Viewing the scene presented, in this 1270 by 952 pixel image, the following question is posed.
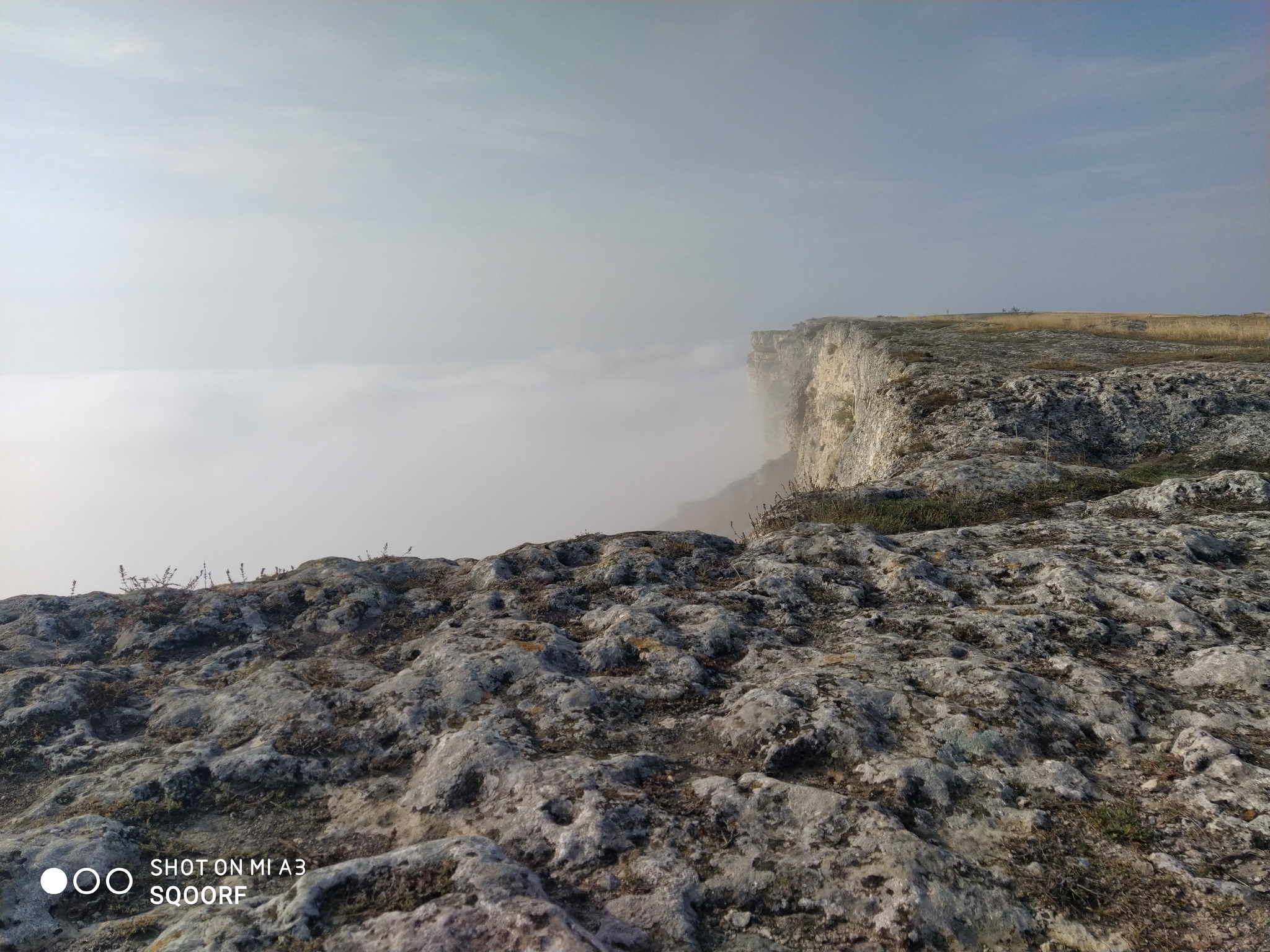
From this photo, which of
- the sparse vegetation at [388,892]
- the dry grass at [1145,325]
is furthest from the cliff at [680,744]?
the dry grass at [1145,325]

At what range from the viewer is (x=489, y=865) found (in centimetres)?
504

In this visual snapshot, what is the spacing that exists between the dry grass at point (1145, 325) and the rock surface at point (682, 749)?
25332mm

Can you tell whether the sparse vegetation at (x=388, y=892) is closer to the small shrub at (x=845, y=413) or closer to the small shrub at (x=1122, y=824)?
the small shrub at (x=1122, y=824)

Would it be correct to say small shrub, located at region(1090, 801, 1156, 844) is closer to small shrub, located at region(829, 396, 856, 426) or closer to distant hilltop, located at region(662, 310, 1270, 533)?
distant hilltop, located at region(662, 310, 1270, 533)

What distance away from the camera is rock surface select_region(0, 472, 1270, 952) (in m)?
4.94

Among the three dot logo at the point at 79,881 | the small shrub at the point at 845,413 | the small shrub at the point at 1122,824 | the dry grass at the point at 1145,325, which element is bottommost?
the small shrub at the point at 1122,824

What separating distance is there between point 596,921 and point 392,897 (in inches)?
56.2

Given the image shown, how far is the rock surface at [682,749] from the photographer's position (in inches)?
195

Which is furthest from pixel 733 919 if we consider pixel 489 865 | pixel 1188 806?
pixel 1188 806

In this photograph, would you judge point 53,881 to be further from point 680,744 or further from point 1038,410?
point 1038,410

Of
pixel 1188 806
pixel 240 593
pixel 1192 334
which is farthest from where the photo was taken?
pixel 1192 334

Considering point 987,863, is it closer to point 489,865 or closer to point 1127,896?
point 1127,896

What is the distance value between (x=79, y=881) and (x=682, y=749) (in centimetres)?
520

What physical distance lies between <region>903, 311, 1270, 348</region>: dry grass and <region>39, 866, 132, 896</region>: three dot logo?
34297 millimetres
